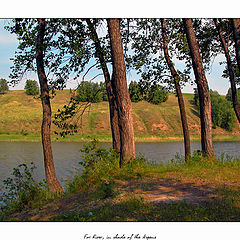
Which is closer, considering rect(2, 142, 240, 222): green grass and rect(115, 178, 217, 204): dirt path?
rect(2, 142, 240, 222): green grass

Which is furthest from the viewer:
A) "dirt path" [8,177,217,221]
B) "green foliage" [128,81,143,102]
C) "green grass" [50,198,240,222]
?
"green foliage" [128,81,143,102]

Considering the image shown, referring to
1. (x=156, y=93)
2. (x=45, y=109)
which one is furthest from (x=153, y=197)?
(x=156, y=93)

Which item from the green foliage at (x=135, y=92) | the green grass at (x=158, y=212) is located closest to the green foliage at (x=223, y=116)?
the green foliage at (x=135, y=92)

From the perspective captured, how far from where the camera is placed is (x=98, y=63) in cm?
1027

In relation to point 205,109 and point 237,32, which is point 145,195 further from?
point 237,32

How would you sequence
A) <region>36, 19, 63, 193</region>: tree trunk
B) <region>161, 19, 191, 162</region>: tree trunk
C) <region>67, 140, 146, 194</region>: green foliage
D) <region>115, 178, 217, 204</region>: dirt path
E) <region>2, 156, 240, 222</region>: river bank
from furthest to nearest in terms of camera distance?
<region>161, 19, 191, 162</region>: tree trunk < <region>36, 19, 63, 193</region>: tree trunk < <region>67, 140, 146, 194</region>: green foliage < <region>115, 178, 217, 204</region>: dirt path < <region>2, 156, 240, 222</region>: river bank

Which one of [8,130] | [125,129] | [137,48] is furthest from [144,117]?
[125,129]

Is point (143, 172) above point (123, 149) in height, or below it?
below

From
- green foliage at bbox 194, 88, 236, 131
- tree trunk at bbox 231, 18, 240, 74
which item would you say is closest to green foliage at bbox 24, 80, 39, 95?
tree trunk at bbox 231, 18, 240, 74

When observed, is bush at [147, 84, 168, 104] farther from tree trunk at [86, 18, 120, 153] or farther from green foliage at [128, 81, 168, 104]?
tree trunk at [86, 18, 120, 153]

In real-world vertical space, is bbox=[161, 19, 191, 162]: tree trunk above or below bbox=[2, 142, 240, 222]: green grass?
above

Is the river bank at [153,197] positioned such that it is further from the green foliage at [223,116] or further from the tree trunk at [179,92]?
the green foliage at [223,116]
